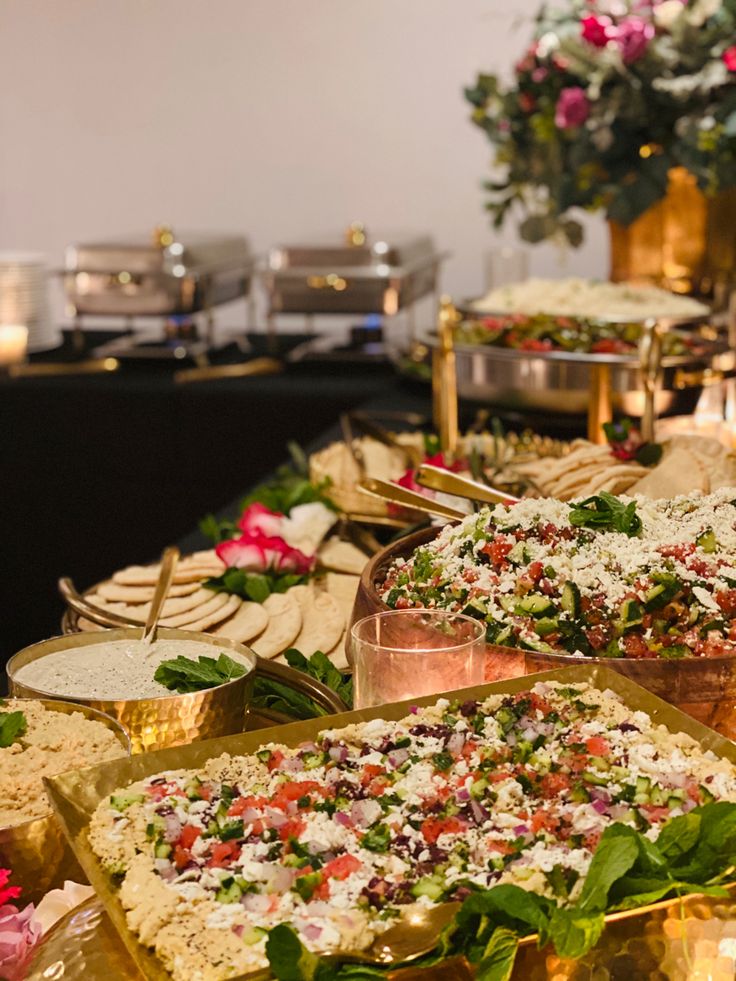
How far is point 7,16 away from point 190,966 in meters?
5.62

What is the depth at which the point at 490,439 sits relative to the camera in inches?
80.8

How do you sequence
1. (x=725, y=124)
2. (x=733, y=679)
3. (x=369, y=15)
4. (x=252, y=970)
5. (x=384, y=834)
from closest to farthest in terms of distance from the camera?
(x=252, y=970) → (x=384, y=834) → (x=733, y=679) → (x=725, y=124) → (x=369, y=15)

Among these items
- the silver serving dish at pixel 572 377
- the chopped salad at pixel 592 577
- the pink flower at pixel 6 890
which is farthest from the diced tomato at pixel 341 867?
the silver serving dish at pixel 572 377

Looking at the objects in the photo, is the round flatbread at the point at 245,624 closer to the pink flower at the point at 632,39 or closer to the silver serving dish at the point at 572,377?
the silver serving dish at the point at 572,377

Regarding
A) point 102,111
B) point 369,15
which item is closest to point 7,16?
point 102,111

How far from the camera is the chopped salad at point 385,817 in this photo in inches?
27.7

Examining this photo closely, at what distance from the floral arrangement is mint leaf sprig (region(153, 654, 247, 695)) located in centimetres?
247

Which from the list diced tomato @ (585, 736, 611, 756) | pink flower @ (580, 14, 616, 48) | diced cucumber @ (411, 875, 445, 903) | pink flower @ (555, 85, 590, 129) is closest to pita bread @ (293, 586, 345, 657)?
diced tomato @ (585, 736, 611, 756)

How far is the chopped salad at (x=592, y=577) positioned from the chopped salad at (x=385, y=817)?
10cm

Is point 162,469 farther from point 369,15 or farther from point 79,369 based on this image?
point 369,15

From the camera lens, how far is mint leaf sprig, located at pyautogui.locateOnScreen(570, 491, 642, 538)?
44.7 inches

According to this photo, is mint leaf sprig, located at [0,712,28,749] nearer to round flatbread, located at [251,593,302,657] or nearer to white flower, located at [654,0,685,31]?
round flatbread, located at [251,593,302,657]

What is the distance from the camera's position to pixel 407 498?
1.44 m

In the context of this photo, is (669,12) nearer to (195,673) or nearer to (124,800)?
(195,673)
